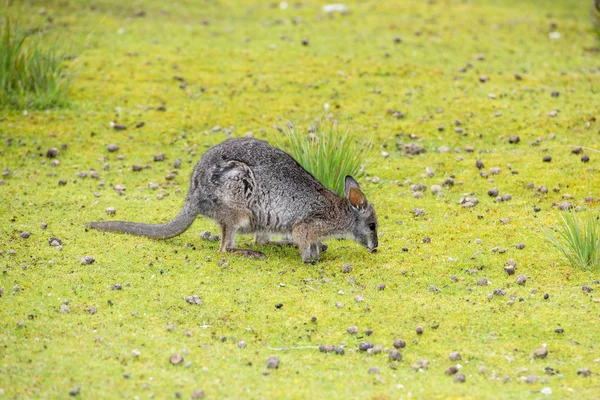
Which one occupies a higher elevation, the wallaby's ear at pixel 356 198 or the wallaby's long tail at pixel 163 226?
the wallaby's ear at pixel 356 198

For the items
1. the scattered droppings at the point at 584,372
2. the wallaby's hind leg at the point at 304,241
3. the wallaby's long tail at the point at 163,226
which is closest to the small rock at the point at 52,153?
the wallaby's long tail at the point at 163,226

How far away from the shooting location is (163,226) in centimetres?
939

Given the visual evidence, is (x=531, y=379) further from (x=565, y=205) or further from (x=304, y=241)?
(x=565, y=205)

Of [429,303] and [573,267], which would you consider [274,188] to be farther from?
[573,267]

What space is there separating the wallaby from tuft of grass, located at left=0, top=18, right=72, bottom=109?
5.15 m

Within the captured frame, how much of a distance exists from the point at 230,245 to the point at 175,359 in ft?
8.91

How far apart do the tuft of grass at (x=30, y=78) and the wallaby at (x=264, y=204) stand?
5146 mm

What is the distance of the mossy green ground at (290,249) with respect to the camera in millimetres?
6673

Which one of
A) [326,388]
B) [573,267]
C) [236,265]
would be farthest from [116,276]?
[573,267]

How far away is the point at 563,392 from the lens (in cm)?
625

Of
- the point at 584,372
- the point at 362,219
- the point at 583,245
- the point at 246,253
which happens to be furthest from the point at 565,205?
the point at 584,372

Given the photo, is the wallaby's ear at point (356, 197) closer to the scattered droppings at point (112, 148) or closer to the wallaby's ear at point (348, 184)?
the wallaby's ear at point (348, 184)

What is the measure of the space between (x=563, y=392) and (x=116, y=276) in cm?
439

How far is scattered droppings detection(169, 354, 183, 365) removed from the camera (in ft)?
21.7
